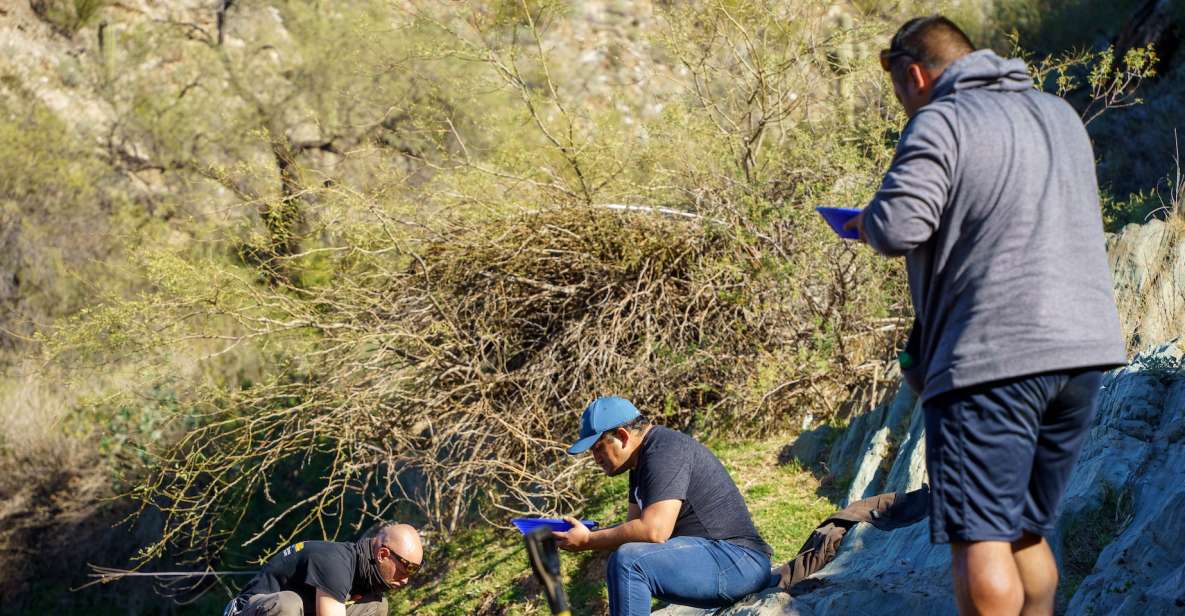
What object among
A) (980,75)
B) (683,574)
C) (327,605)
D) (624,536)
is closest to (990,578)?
(980,75)

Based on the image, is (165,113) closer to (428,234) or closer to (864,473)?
(428,234)

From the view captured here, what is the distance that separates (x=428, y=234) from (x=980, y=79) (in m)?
6.55

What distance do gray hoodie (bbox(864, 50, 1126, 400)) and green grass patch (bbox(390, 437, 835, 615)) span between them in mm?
3781

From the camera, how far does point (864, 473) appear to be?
645cm

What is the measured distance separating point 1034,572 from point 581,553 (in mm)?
4907

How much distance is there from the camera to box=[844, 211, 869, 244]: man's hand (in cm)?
259

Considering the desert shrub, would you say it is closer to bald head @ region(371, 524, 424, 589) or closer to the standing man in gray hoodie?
bald head @ region(371, 524, 424, 589)

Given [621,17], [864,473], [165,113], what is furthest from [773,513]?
[621,17]

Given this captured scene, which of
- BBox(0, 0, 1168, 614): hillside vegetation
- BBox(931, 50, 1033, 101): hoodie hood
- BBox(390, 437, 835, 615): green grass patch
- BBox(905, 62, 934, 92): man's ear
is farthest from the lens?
BBox(0, 0, 1168, 614): hillside vegetation

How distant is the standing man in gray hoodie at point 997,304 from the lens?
2.42m

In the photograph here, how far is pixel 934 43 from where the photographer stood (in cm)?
268

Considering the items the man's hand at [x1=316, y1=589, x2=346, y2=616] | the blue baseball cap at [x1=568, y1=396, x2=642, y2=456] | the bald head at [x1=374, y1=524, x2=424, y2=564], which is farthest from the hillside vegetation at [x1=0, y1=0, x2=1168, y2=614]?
the blue baseball cap at [x1=568, y1=396, x2=642, y2=456]

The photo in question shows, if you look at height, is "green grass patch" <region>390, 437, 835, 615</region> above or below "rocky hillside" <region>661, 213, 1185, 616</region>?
below

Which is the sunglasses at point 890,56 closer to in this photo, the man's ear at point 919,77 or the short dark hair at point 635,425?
the man's ear at point 919,77
